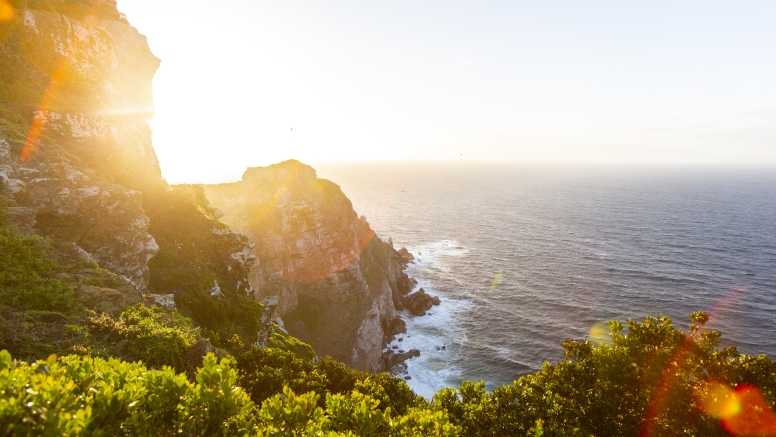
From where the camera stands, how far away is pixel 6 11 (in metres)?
33.0

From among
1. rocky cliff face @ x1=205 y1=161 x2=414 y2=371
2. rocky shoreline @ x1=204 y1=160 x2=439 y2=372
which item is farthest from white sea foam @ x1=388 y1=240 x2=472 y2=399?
rocky cliff face @ x1=205 y1=161 x2=414 y2=371

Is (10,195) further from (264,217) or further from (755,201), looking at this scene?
(755,201)

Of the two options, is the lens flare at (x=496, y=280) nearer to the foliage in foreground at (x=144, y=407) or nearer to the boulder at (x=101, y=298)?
the boulder at (x=101, y=298)

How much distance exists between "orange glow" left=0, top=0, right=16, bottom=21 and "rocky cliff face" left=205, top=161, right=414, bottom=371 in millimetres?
44157

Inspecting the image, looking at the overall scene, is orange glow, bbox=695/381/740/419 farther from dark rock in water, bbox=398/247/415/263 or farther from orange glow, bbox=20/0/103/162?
dark rock in water, bbox=398/247/415/263

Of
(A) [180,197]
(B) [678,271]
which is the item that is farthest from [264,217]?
(B) [678,271]

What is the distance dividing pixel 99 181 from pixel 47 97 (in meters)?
11.9

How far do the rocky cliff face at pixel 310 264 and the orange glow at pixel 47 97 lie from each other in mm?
39771

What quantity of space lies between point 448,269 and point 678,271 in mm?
59824

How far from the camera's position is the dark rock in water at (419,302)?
8725 centimetres

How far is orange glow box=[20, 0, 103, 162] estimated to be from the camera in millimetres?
26987

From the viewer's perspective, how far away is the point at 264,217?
75.9 meters

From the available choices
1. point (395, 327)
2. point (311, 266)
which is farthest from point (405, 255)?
point (311, 266)

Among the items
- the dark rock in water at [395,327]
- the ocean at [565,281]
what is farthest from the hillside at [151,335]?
the dark rock in water at [395,327]
